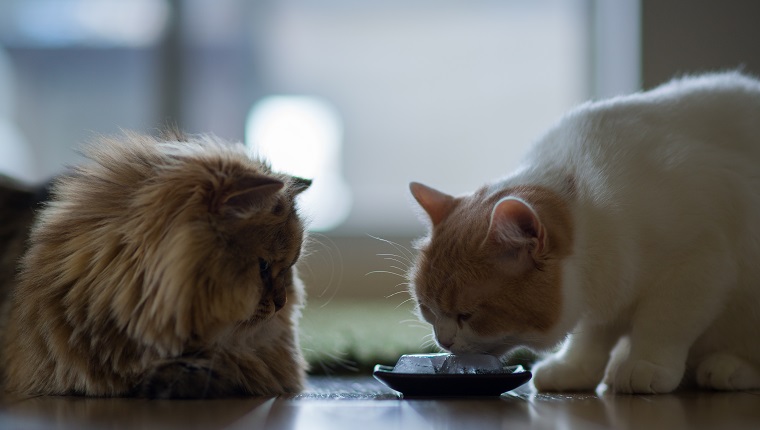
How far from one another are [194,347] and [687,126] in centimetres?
108

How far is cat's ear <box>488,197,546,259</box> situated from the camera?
1370 millimetres

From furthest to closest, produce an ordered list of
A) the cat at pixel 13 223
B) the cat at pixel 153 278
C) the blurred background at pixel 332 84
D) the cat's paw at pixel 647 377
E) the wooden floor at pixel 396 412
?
the blurred background at pixel 332 84
the cat at pixel 13 223
the cat's paw at pixel 647 377
the cat at pixel 153 278
the wooden floor at pixel 396 412

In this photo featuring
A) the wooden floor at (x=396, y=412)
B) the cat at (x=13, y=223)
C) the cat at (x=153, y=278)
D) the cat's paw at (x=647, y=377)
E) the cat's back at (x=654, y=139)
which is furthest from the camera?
the cat at (x=13, y=223)

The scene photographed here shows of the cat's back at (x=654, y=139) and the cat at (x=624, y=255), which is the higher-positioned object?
the cat's back at (x=654, y=139)

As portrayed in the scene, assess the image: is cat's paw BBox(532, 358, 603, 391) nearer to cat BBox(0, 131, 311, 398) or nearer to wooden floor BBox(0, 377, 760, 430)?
wooden floor BBox(0, 377, 760, 430)

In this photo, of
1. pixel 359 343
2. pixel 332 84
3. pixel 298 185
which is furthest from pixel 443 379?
pixel 332 84

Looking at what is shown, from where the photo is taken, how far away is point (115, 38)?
4.61 m

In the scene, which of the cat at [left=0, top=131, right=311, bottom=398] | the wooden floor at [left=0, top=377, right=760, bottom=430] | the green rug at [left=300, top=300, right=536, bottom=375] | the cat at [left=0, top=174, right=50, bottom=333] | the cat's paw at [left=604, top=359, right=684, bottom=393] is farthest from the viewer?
the green rug at [left=300, top=300, right=536, bottom=375]

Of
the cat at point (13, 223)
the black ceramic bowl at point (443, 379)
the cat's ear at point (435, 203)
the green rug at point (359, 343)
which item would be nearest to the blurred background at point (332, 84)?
the green rug at point (359, 343)

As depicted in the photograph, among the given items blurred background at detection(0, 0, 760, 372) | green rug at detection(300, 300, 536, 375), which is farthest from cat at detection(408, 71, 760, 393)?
blurred background at detection(0, 0, 760, 372)

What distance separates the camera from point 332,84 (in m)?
4.71

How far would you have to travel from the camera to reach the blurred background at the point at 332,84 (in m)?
4.57

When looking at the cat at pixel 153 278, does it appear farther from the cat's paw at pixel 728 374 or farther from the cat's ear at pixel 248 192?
the cat's paw at pixel 728 374

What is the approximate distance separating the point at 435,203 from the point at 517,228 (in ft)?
1.00
